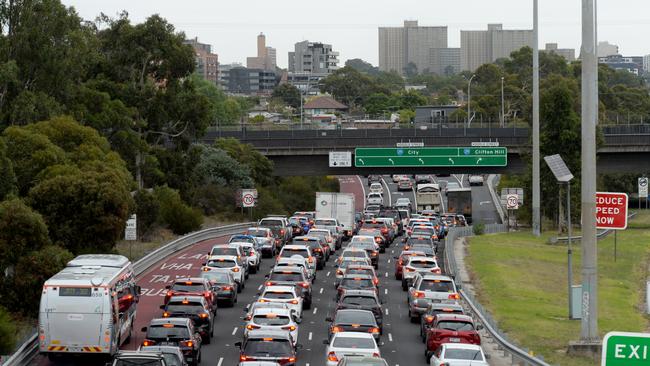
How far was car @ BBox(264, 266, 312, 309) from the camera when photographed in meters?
39.9

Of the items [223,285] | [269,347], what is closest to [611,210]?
[269,347]

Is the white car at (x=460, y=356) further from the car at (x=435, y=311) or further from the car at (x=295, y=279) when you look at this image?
the car at (x=295, y=279)

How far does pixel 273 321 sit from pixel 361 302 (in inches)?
172

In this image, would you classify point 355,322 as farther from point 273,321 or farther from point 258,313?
point 258,313

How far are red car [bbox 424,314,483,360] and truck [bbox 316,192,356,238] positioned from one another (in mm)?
39524

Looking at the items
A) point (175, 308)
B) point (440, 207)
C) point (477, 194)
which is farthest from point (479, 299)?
point (477, 194)

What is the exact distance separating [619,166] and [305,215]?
26.9 meters

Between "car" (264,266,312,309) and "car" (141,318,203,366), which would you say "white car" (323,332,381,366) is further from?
"car" (264,266,312,309)

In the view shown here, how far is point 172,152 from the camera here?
78750mm

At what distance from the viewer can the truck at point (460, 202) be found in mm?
95781

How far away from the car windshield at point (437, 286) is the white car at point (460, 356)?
35.9 ft

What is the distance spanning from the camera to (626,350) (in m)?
8.58

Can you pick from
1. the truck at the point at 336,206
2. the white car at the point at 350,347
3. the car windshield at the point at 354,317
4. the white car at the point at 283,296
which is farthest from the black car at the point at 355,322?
the truck at the point at 336,206

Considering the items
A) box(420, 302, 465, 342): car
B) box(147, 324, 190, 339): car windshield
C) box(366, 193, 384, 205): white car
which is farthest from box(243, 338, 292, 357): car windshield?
box(366, 193, 384, 205): white car
